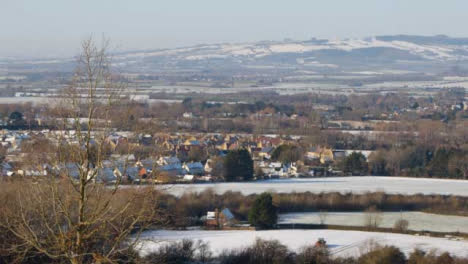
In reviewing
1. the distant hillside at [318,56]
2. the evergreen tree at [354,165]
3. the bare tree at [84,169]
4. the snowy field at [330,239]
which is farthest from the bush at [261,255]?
the distant hillside at [318,56]

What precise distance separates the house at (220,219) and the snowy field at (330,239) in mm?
378

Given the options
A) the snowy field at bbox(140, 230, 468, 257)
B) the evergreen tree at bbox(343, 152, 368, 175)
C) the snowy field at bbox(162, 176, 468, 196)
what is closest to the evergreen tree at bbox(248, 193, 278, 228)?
the snowy field at bbox(140, 230, 468, 257)

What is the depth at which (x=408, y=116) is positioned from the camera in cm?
2067

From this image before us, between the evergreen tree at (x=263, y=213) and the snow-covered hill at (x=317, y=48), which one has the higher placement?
the evergreen tree at (x=263, y=213)

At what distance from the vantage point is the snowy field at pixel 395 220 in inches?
305

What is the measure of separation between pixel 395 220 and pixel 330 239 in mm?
1341

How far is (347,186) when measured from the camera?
10164 mm

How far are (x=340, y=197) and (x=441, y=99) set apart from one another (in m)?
19.9

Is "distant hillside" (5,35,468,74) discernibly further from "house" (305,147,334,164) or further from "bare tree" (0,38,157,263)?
"bare tree" (0,38,157,263)

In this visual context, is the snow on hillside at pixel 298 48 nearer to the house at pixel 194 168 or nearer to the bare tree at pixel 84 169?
the house at pixel 194 168

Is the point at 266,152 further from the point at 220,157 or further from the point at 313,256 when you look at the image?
the point at 313,256

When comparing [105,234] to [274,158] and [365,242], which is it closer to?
[365,242]

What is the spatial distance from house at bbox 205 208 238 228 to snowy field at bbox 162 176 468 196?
94 centimetres

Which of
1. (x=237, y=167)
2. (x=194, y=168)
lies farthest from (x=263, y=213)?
(x=194, y=168)
